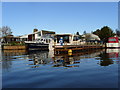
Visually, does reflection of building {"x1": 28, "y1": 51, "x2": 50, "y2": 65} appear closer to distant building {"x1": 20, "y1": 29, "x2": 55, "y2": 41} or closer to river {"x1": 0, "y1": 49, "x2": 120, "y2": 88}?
river {"x1": 0, "y1": 49, "x2": 120, "y2": 88}

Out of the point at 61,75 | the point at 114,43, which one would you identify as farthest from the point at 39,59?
the point at 114,43

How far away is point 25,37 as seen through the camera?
72.5 metres

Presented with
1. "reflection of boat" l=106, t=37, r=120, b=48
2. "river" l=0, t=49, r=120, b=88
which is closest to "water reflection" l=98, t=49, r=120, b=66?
"river" l=0, t=49, r=120, b=88

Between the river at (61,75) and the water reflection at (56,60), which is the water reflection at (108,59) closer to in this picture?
the water reflection at (56,60)

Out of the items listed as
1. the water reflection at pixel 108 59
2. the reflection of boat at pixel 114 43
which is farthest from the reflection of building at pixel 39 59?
the reflection of boat at pixel 114 43

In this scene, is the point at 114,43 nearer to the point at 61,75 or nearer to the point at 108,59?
the point at 108,59

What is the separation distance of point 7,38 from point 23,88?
2838 inches

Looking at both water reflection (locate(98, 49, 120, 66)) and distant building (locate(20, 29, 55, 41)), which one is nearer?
water reflection (locate(98, 49, 120, 66))

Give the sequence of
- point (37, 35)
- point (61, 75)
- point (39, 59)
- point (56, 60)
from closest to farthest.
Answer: point (61, 75) < point (56, 60) < point (39, 59) < point (37, 35)

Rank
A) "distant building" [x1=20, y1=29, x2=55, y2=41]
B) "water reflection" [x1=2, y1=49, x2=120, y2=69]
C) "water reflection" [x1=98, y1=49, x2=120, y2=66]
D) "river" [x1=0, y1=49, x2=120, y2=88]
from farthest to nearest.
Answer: "distant building" [x1=20, y1=29, x2=55, y2=41]
"water reflection" [x1=98, y1=49, x2=120, y2=66]
"water reflection" [x1=2, y1=49, x2=120, y2=69]
"river" [x1=0, y1=49, x2=120, y2=88]

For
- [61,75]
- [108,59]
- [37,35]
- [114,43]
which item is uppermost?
[37,35]

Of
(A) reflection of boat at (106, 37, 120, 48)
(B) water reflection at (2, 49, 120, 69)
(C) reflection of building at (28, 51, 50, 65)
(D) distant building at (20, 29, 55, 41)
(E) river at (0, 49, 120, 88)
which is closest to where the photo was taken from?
(E) river at (0, 49, 120, 88)

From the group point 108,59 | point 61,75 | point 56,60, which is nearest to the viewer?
point 61,75

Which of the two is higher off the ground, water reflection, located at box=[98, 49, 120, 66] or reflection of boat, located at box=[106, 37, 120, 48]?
reflection of boat, located at box=[106, 37, 120, 48]
